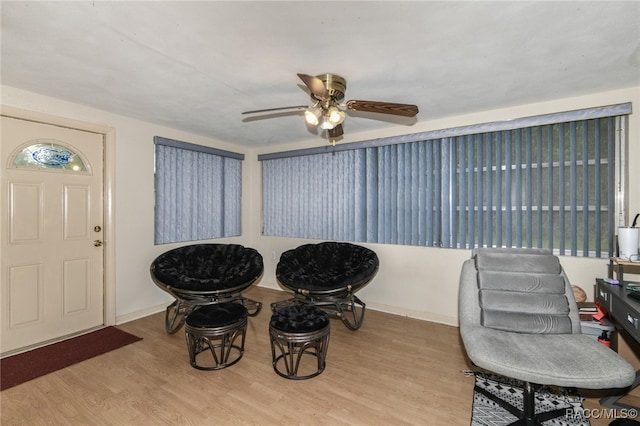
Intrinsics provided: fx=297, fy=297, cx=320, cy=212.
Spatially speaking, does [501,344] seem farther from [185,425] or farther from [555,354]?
[185,425]

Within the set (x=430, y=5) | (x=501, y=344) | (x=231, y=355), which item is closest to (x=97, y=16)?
(x=430, y=5)

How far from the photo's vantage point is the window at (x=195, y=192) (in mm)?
4094

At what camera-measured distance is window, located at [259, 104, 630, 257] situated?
9.73ft

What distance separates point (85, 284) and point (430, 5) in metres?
4.15

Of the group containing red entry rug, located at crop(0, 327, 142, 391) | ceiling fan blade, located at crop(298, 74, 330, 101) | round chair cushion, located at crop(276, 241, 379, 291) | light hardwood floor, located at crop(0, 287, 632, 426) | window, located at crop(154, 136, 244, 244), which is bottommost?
light hardwood floor, located at crop(0, 287, 632, 426)

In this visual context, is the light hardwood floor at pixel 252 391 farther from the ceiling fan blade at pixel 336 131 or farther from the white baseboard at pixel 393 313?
the ceiling fan blade at pixel 336 131

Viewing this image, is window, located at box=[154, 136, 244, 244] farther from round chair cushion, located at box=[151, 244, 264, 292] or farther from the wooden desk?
the wooden desk

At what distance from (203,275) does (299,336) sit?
2047mm

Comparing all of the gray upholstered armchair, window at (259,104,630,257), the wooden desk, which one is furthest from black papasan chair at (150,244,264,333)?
the wooden desk

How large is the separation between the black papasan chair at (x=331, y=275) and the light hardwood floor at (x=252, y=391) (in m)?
0.52

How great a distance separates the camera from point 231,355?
2814mm

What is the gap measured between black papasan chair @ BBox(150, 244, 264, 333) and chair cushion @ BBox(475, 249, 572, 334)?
246cm

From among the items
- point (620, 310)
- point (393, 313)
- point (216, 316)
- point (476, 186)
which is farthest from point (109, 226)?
point (620, 310)

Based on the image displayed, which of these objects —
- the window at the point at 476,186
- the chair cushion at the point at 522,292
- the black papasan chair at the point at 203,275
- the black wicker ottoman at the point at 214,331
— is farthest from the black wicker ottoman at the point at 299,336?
the window at the point at 476,186
